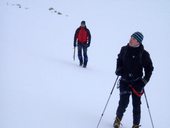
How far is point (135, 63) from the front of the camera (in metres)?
6.28

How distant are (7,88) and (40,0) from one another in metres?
57.6

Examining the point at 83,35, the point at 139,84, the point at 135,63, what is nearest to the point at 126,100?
the point at 139,84

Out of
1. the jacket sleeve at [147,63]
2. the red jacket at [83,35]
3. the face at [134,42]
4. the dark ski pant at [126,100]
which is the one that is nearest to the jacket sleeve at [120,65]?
the dark ski pant at [126,100]

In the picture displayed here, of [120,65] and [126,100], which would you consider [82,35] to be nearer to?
[120,65]

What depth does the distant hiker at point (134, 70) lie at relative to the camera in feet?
20.4

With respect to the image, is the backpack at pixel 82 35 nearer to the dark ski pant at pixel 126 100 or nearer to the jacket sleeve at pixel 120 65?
the jacket sleeve at pixel 120 65

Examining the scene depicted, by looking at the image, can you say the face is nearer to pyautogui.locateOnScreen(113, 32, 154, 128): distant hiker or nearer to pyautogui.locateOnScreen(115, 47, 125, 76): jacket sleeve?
pyautogui.locateOnScreen(113, 32, 154, 128): distant hiker

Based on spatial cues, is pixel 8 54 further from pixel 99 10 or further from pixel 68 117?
pixel 99 10

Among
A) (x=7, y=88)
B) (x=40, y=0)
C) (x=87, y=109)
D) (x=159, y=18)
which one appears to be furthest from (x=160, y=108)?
(x=40, y=0)

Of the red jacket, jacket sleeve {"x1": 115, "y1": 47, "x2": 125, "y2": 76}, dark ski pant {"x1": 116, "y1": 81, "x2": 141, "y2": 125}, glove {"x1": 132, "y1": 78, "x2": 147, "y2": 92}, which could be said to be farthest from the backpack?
glove {"x1": 132, "y1": 78, "x2": 147, "y2": 92}

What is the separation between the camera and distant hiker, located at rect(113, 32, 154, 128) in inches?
244

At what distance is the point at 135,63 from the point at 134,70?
Result: 150mm

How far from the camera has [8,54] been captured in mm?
13023

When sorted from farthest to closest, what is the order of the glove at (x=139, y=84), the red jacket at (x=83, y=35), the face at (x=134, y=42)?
the red jacket at (x=83, y=35) < the glove at (x=139, y=84) < the face at (x=134, y=42)
